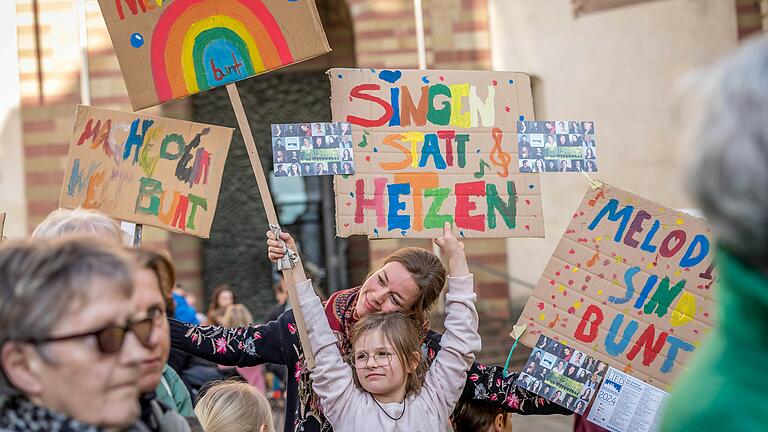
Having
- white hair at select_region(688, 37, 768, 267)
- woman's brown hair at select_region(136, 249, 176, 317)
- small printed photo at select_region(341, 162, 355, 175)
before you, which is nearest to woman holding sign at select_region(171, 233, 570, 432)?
small printed photo at select_region(341, 162, 355, 175)

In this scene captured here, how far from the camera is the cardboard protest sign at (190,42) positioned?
10.9 feet

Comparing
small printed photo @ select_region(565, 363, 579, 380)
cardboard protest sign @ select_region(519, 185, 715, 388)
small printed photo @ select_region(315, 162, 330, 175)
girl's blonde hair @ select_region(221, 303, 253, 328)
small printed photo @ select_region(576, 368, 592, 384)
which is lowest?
girl's blonde hair @ select_region(221, 303, 253, 328)

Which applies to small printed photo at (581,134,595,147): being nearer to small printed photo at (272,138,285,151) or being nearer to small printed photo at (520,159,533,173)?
small printed photo at (520,159,533,173)

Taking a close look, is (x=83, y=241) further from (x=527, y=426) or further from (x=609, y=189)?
(x=527, y=426)

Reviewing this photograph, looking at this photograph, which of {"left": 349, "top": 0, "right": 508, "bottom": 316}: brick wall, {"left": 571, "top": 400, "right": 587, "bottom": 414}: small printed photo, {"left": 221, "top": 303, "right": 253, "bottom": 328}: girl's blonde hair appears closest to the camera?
{"left": 571, "top": 400, "right": 587, "bottom": 414}: small printed photo

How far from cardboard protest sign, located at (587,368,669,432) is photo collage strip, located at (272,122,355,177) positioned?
114 cm

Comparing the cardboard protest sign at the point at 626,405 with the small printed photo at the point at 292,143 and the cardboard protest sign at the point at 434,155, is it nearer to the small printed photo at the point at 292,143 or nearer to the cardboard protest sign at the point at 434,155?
the cardboard protest sign at the point at 434,155

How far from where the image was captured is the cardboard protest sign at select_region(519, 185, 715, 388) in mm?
3203

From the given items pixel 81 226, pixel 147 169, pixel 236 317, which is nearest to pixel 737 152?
pixel 81 226

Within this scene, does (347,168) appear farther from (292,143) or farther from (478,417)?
(478,417)

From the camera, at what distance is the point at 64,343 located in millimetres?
1568

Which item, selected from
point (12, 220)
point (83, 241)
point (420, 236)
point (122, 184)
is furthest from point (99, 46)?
point (83, 241)

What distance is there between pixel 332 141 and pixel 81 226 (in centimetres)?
115

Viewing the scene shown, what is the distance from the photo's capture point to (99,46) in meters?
10.6
